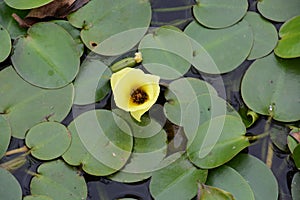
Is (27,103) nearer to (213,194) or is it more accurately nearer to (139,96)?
(139,96)

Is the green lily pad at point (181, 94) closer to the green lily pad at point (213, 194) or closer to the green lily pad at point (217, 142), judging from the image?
the green lily pad at point (217, 142)

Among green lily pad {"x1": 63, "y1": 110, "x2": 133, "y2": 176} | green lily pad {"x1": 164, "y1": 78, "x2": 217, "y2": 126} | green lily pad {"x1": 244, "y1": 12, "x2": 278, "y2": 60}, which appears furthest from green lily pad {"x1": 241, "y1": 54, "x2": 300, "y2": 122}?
green lily pad {"x1": 63, "y1": 110, "x2": 133, "y2": 176}

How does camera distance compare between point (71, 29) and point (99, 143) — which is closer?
point (99, 143)

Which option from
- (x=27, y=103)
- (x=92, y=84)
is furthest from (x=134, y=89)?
(x=27, y=103)

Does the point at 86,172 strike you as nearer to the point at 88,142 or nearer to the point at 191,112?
the point at 88,142

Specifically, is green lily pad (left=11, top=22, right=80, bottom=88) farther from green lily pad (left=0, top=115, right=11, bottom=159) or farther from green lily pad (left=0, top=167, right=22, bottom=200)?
green lily pad (left=0, top=167, right=22, bottom=200)

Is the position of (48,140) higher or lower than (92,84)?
lower
